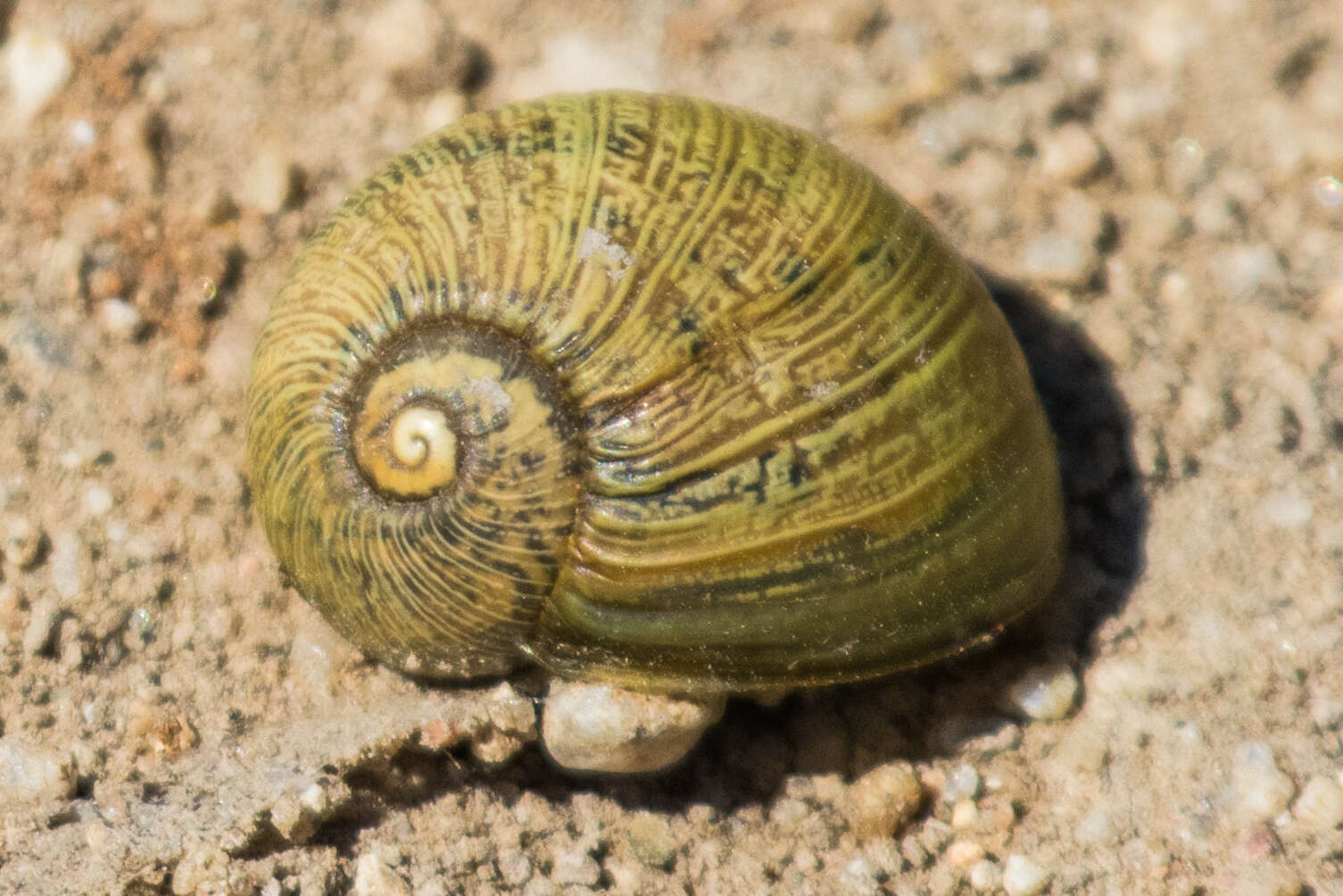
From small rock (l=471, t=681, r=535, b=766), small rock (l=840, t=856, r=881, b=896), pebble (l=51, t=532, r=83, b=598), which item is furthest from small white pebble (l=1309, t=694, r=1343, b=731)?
pebble (l=51, t=532, r=83, b=598)

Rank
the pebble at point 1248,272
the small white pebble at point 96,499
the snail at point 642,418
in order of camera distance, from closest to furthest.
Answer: the snail at point 642,418 < the small white pebble at point 96,499 < the pebble at point 1248,272

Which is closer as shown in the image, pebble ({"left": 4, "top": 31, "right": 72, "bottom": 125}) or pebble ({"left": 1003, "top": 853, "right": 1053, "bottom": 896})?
pebble ({"left": 1003, "top": 853, "right": 1053, "bottom": 896})

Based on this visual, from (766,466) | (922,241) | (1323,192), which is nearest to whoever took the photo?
(766,466)

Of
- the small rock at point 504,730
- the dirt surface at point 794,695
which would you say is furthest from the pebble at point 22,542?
the small rock at point 504,730

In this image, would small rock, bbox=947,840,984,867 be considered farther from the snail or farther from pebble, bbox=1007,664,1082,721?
the snail

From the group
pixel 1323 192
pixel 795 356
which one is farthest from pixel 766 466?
pixel 1323 192

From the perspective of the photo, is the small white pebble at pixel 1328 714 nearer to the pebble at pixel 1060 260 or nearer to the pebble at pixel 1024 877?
the pebble at pixel 1024 877

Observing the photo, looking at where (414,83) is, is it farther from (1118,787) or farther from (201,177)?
(1118,787)
